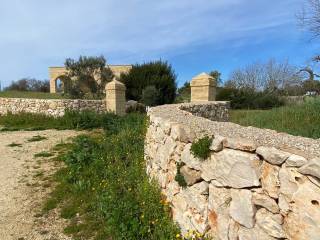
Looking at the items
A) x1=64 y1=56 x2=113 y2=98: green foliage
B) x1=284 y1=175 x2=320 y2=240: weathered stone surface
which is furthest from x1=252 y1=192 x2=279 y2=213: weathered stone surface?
x1=64 y1=56 x2=113 y2=98: green foliage

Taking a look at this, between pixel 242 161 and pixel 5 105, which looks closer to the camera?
pixel 242 161

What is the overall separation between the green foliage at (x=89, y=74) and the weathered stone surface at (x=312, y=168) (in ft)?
65.4

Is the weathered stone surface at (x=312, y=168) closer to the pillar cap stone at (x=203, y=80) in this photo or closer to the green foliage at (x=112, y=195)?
the green foliage at (x=112, y=195)

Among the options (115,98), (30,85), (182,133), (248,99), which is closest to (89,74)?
(115,98)

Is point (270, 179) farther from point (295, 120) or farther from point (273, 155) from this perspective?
point (295, 120)

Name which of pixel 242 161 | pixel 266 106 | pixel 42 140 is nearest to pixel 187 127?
pixel 242 161

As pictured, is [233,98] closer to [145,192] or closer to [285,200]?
[145,192]

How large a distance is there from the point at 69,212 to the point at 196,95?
306 inches

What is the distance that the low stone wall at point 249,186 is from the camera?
1.81 meters

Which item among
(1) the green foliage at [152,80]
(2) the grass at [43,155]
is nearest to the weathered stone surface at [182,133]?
(2) the grass at [43,155]

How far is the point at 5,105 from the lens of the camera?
48.8 ft

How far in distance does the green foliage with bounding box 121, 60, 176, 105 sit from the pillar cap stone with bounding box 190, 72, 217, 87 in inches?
281

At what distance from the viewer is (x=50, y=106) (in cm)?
1340

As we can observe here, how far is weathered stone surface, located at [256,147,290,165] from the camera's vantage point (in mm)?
1929
